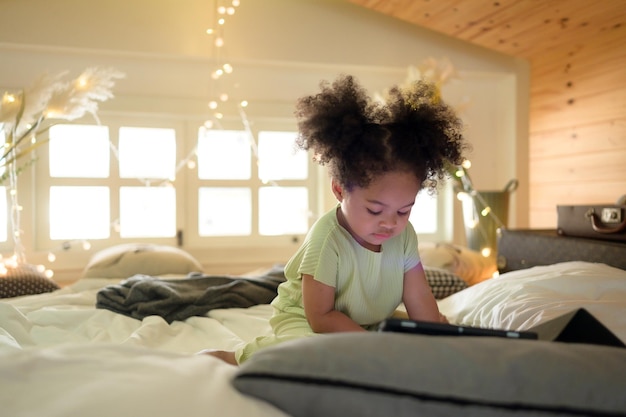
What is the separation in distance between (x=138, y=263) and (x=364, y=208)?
6.08ft

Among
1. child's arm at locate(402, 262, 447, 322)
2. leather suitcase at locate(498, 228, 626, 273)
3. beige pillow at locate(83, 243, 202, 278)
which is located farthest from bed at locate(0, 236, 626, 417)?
beige pillow at locate(83, 243, 202, 278)

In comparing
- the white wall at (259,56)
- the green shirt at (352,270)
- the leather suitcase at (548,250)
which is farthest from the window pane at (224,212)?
the green shirt at (352,270)

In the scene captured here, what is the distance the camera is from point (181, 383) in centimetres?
57

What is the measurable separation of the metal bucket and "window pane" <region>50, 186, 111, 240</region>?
6.95 ft

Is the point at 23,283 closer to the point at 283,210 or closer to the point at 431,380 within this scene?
the point at 283,210

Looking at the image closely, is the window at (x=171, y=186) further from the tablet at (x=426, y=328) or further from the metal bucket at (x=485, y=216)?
the tablet at (x=426, y=328)

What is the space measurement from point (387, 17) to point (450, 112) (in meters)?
2.33

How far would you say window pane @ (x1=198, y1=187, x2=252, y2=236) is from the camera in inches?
142

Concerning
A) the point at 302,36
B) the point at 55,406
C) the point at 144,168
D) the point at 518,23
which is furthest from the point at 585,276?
the point at 144,168

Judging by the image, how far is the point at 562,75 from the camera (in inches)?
126

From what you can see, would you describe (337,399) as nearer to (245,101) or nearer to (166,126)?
(245,101)

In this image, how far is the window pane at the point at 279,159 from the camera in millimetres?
3691

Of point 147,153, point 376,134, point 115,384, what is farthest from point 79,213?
point 115,384

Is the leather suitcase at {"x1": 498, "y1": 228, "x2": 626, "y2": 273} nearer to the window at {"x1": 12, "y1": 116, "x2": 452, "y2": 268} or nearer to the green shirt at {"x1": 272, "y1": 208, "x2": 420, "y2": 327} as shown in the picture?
the green shirt at {"x1": 272, "y1": 208, "x2": 420, "y2": 327}
